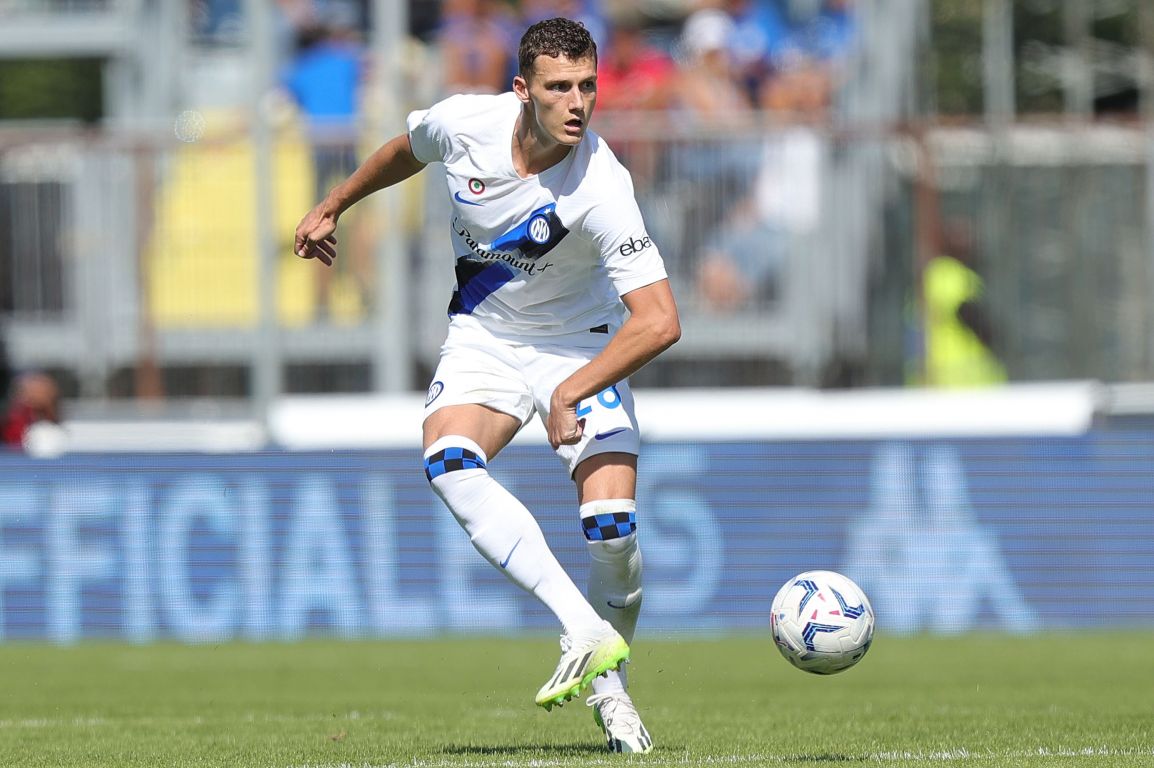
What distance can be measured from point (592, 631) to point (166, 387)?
9666 millimetres

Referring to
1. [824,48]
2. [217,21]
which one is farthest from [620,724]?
[217,21]

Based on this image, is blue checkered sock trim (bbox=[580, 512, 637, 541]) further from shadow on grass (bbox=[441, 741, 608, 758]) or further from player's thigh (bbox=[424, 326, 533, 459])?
shadow on grass (bbox=[441, 741, 608, 758])

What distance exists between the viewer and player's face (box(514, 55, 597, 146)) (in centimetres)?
684

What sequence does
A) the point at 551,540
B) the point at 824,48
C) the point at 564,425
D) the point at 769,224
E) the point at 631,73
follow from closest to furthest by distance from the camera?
1. the point at 564,425
2. the point at 551,540
3. the point at 769,224
4. the point at 631,73
5. the point at 824,48

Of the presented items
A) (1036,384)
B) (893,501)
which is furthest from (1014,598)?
(1036,384)

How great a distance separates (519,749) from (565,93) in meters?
2.32

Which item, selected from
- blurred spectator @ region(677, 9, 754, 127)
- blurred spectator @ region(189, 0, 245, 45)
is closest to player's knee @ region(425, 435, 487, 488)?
blurred spectator @ region(677, 9, 754, 127)

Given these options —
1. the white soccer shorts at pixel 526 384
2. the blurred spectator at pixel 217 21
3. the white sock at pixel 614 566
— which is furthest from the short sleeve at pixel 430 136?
the blurred spectator at pixel 217 21

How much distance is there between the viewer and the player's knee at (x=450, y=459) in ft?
23.2

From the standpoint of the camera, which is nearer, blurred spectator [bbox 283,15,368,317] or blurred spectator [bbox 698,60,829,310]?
blurred spectator [bbox 698,60,829,310]

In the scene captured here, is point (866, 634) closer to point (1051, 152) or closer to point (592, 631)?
point (592, 631)

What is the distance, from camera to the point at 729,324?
51.4 feet

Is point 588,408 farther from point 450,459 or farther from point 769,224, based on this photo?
point 769,224

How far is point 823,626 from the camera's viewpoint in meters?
7.05
